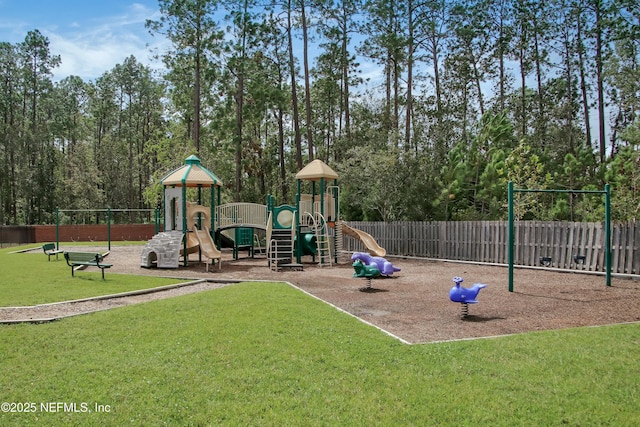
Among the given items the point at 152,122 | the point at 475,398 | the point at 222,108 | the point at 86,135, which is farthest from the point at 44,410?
the point at 86,135

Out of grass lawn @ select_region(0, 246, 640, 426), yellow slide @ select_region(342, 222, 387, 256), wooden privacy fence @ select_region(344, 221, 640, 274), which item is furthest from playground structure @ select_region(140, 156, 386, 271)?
grass lawn @ select_region(0, 246, 640, 426)

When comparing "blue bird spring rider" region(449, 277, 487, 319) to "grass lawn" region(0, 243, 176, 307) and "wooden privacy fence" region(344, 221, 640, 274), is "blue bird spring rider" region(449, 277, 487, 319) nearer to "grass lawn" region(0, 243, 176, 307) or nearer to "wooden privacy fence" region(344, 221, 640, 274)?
"wooden privacy fence" region(344, 221, 640, 274)

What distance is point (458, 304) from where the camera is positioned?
32.7 ft

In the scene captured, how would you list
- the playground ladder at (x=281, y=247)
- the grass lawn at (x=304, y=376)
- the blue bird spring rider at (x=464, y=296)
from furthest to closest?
1. the playground ladder at (x=281, y=247)
2. the blue bird spring rider at (x=464, y=296)
3. the grass lawn at (x=304, y=376)

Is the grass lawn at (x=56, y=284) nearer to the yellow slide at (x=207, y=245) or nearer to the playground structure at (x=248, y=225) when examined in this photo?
the playground structure at (x=248, y=225)

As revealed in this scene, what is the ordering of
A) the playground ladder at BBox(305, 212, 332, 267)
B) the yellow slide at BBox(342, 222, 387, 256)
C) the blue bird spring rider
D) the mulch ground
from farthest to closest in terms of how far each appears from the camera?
the yellow slide at BBox(342, 222, 387, 256), the playground ladder at BBox(305, 212, 332, 267), the blue bird spring rider, the mulch ground

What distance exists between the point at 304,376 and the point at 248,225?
624 inches

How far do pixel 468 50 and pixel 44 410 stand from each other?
37.0 metres

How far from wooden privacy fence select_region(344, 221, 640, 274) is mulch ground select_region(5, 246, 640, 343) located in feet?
2.13

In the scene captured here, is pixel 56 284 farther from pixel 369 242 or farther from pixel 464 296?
pixel 369 242

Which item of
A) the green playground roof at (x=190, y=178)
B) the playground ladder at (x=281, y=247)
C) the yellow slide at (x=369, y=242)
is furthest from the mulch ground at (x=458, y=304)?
the green playground roof at (x=190, y=178)

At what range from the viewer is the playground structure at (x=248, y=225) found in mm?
18109

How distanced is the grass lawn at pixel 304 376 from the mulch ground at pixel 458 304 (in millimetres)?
807

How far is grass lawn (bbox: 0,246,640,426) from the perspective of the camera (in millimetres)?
4480
